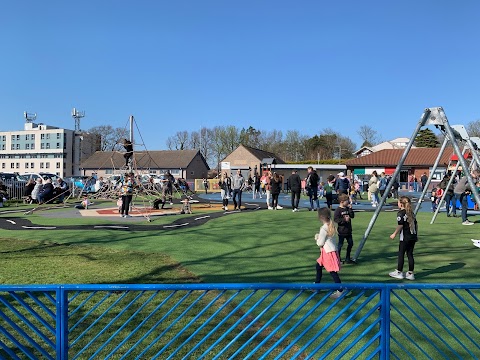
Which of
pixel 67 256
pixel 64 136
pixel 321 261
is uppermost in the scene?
pixel 64 136

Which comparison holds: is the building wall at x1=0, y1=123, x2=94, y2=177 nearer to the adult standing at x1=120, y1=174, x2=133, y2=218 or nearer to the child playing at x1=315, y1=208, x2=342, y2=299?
the adult standing at x1=120, y1=174, x2=133, y2=218

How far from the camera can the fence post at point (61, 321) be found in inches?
126

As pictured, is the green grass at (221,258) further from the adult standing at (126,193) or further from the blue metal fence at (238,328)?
the adult standing at (126,193)

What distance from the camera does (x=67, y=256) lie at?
9.38 metres

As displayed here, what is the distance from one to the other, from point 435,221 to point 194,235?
931 cm

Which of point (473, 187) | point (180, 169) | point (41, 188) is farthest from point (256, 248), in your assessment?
point (180, 169)

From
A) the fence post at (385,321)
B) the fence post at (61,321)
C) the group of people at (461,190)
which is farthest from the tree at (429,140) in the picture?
the fence post at (61,321)

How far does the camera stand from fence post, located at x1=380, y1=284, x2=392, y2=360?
11.0 ft

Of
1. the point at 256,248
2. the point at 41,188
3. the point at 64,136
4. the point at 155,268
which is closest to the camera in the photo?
the point at 155,268

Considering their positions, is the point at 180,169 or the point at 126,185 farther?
the point at 180,169

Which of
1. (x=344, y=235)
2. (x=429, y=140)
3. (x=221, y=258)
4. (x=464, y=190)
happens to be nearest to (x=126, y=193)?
(x=221, y=258)

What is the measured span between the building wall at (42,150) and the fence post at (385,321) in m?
96.9

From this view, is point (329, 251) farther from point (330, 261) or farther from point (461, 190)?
point (461, 190)

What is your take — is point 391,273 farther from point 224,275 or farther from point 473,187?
point 224,275
